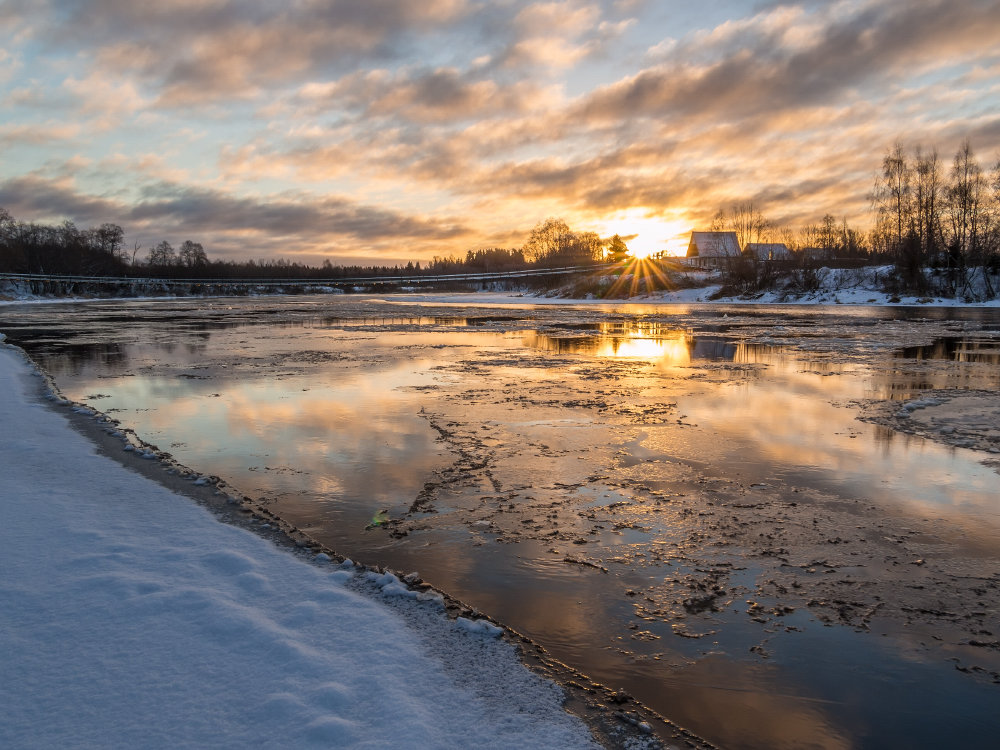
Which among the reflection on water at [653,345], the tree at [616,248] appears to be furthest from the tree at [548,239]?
the reflection on water at [653,345]

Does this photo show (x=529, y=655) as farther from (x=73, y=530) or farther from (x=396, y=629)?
(x=73, y=530)

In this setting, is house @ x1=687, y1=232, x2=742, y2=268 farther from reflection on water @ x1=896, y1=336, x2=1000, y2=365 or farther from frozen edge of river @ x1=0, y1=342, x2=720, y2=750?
frozen edge of river @ x1=0, y1=342, x2=720, y2=750

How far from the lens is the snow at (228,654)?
101 inches

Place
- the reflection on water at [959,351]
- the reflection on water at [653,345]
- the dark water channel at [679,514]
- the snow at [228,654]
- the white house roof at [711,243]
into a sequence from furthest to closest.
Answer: the white house roof at [711,243]
the reflection on water at [653,345]
the reflection on water at [959,351]
the dark water channel at [679,514]
the snow at [228,654]

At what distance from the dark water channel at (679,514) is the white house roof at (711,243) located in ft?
310

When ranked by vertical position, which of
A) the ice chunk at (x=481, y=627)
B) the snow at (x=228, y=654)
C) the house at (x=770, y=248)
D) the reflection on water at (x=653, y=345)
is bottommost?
the ice chunk at (x=481, y=627)

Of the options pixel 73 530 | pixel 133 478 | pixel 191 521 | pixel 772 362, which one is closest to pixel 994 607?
pixel 191 521

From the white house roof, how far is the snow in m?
104

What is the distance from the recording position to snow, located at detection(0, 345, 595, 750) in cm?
257

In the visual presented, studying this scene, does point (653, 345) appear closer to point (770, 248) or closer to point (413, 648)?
point (413, 648)

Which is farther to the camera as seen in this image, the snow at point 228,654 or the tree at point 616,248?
the tree at point 616,248

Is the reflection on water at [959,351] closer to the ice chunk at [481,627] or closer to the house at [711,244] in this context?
the ice chunk at [481,627]

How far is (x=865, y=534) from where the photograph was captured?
16.1 ft

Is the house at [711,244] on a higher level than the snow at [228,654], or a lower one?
higher
